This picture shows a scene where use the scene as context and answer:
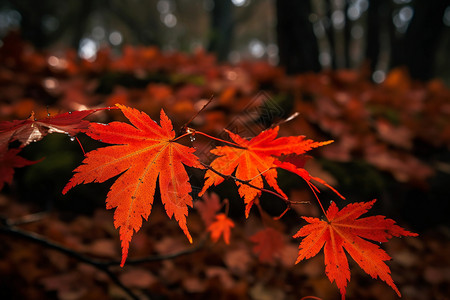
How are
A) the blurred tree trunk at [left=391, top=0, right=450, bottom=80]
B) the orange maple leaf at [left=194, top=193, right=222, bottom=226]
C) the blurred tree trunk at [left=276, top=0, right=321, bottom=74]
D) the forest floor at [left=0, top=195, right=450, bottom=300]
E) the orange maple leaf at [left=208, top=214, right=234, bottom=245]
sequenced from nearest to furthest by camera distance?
the orange maple leaf at [left=208, top=214, right=234, bottom=245] → the orange maple leaf at [left=194, top=193, right=222, bottom=226] → the forest floor at [left=0, top=195, right=450, bottom=300] → the blurred tree trunk at [left=276, top=0, right=321, bottom=74] → the blurred tree trunk at [left=391, top=0, right=450, bottom=80]

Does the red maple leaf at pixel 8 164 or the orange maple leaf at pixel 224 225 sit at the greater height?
the red maple leaf at pixel 8 164

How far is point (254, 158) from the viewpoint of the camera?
0.54 m

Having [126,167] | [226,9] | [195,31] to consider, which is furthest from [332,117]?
[195,31]

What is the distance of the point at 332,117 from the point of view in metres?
2.14

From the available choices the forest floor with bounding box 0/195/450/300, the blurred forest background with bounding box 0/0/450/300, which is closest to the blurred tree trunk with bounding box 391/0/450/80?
the blurred forest background with bounding box 0/0/450/300

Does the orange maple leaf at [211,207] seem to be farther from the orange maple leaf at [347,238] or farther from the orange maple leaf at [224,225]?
the orange maple leaf at [347,238]

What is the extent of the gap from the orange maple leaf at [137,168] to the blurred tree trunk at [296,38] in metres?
2.87

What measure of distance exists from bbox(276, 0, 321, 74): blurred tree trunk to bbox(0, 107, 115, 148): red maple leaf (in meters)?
2.93

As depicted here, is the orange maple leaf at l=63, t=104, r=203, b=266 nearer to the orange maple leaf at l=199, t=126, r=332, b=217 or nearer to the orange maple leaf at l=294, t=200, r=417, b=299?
the orange maple leaf at l=199, t=126, r=332, b=217

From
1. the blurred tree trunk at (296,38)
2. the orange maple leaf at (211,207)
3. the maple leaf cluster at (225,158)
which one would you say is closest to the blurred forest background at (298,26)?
the blurred tree trunk at (296,38)

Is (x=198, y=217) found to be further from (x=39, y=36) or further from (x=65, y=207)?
(x=39, y=36)

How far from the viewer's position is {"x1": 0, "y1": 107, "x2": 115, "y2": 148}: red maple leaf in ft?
1.34

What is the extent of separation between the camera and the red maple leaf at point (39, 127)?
410mm

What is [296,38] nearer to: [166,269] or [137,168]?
[166,269]
